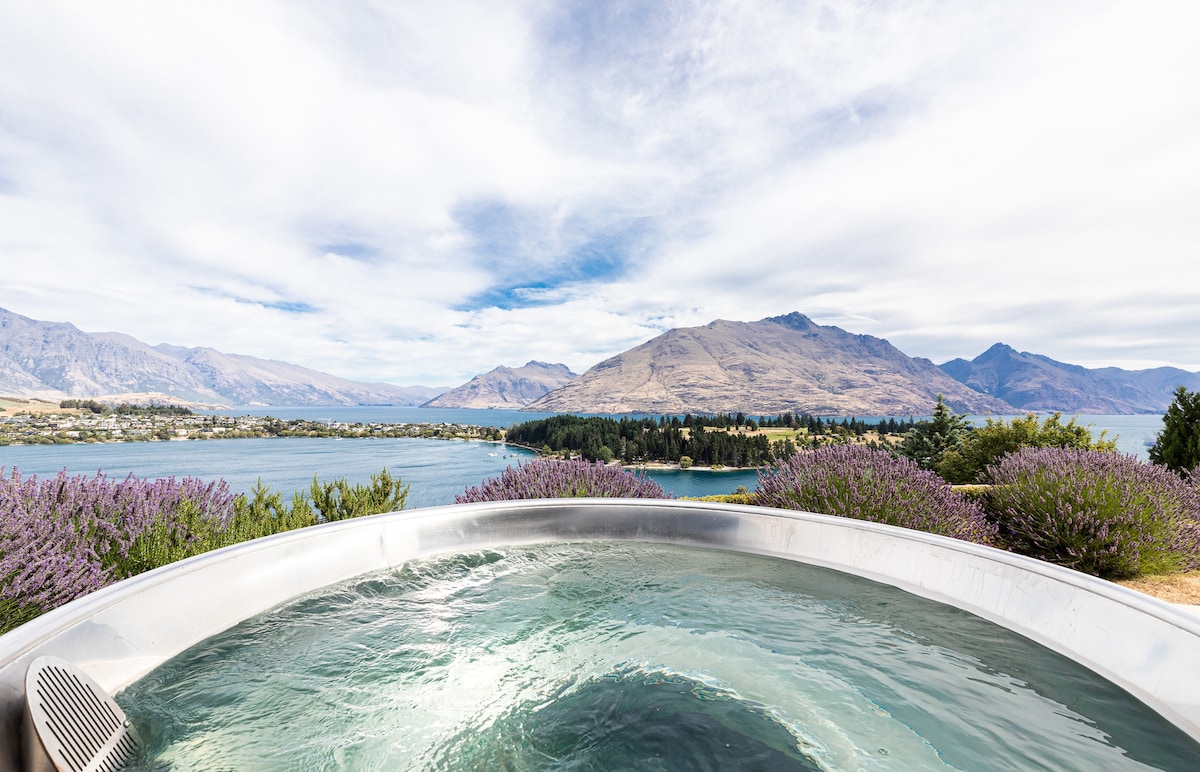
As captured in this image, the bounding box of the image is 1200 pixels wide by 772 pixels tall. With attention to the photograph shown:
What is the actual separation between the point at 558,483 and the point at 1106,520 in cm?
454

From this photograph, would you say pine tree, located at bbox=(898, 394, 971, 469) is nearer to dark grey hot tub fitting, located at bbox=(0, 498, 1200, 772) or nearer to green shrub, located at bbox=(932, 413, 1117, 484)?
green shrub, located at bbox=(932, 413, 1117, 484)

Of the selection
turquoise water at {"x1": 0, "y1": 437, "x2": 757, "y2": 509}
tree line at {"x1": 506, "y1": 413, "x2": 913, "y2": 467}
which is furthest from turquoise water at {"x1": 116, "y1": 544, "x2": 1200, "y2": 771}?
tree line at {"x1": 506, "y1": 413, "x2": 913, "y2": 467}

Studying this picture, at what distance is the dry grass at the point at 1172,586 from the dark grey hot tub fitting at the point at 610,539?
1.81 meters

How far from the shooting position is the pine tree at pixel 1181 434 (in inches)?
261

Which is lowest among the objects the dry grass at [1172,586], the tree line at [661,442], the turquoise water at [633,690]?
the tree line at [661,442]

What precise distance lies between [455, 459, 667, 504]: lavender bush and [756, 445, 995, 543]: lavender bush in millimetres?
1447

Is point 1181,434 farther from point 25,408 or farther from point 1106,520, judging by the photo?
point 25,408

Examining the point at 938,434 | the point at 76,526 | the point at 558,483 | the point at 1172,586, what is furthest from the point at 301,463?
the point at 1172,586

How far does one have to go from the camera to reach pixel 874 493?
157 inches

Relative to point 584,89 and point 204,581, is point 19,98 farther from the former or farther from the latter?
→ point 204,581

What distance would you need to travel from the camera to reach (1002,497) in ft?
14.9

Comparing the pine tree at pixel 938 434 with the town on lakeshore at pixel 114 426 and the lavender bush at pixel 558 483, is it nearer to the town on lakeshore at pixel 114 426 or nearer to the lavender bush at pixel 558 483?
the lavender bush at pixel 558 483

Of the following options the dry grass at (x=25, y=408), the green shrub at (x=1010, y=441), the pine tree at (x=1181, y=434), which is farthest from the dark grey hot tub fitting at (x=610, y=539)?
the dry grass at (x=25, y=408)

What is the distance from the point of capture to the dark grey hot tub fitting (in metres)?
1.67
